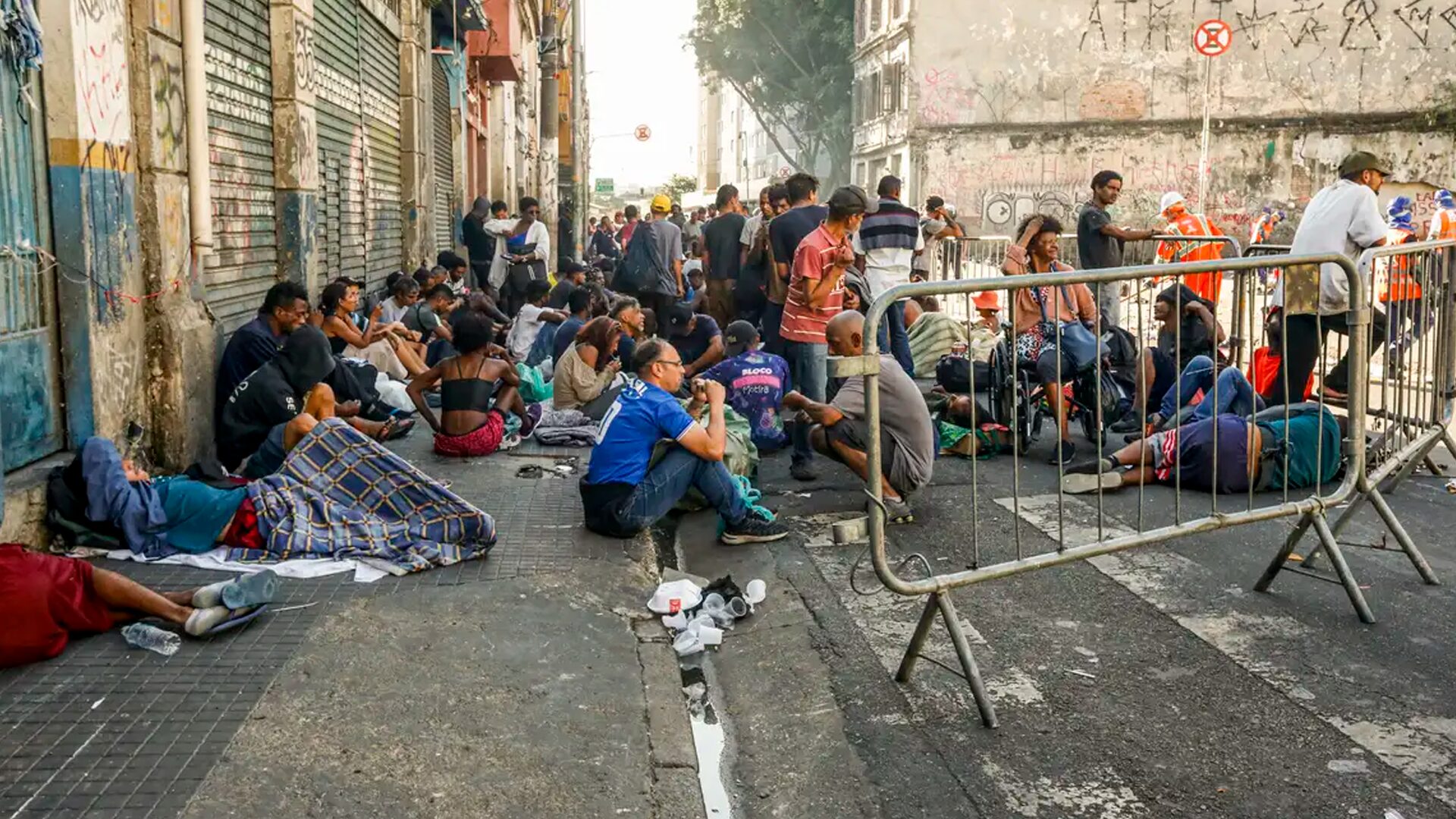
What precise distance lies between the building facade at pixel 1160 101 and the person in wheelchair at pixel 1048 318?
2424 centimetres

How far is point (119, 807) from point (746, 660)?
7.18 feet

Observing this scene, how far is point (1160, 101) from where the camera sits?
31000mm

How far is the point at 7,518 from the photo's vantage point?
196 inches

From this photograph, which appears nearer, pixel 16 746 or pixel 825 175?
pixel 16 746

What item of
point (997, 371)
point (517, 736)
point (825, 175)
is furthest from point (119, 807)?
point (825, 175)

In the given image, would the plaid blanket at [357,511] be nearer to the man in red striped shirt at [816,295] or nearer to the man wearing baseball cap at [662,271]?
the man in red striped shirt at [816,295]

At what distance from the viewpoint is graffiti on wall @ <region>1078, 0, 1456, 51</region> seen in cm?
2997

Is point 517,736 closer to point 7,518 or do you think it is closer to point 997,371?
point 7,518

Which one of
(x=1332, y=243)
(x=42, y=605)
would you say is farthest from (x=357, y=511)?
(x=1332, y=243)

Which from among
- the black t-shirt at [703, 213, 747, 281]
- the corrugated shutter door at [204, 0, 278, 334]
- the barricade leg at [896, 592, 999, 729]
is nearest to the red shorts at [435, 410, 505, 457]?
the corrugated shutter door at [204, 0, 278, 334]

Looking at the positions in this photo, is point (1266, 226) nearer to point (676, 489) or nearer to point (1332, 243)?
point (1332, 243)

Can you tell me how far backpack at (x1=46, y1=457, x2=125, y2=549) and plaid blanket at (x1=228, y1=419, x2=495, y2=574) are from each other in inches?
20.5

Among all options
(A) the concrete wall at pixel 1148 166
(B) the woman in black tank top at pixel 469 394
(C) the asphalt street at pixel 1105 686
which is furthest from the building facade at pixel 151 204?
(A) the concrete wall at pixel 1148 166

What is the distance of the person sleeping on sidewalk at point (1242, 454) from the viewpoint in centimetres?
623
